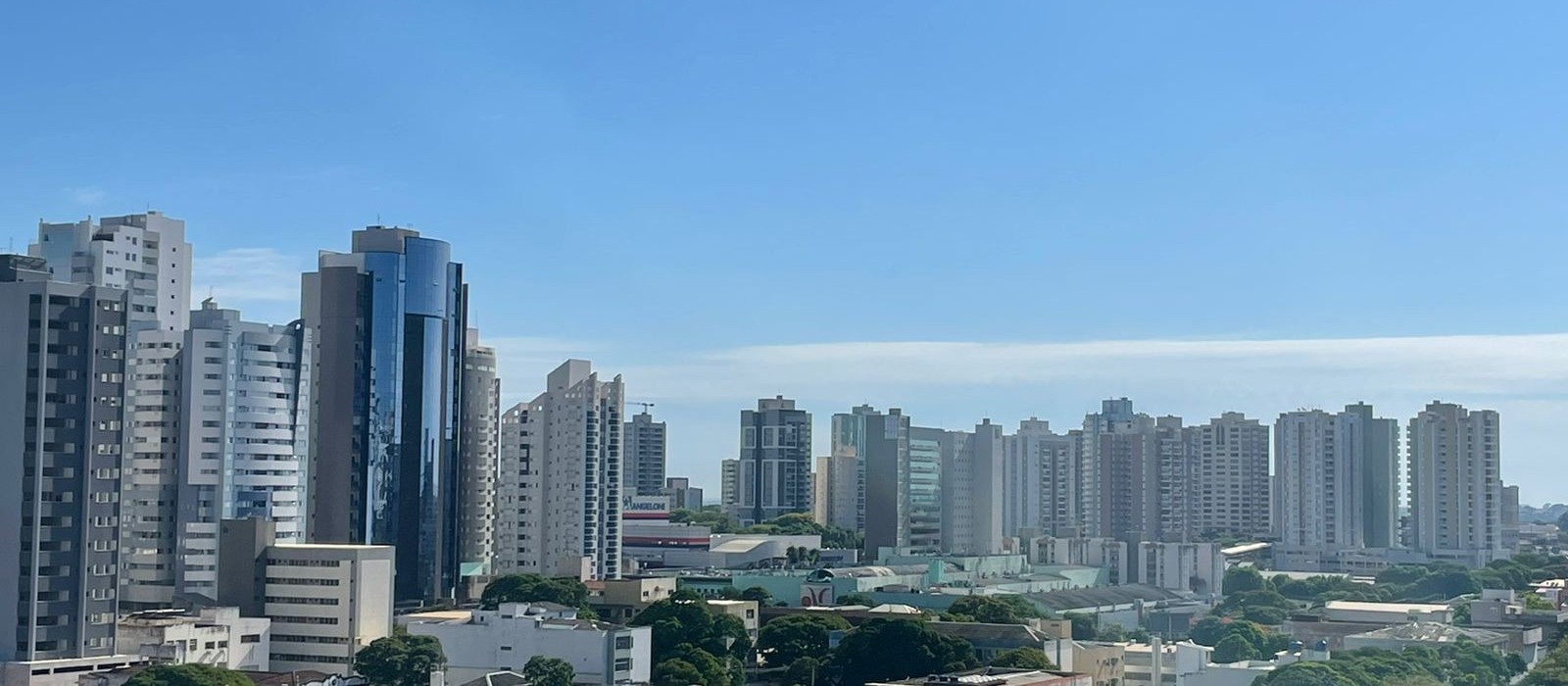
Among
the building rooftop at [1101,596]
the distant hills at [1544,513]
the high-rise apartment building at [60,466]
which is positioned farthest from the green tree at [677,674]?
the distant hills at [1544,513]

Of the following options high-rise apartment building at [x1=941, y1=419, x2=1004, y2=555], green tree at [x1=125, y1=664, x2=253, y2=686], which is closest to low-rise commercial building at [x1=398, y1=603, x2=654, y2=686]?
green tree at [x1=125, y1=664, x2=253, y2=686]

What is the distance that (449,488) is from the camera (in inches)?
874

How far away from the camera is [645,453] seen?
Answer: 1658 inches

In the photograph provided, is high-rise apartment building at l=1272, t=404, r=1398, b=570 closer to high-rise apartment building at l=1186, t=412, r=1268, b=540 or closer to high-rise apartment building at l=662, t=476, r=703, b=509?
high-rise apartment building at l=1186, t=412, r=1268, b=540

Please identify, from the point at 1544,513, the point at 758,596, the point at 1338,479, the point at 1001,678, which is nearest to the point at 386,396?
the point at 758,596

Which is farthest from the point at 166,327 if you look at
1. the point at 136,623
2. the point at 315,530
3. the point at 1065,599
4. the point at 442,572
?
the point at 1065,599

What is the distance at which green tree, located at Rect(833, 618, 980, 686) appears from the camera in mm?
15062

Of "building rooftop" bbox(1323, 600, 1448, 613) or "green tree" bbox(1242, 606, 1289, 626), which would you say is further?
"green tree" bbox(1242, 606, 1289, 626)

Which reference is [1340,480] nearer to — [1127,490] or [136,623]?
[1127,490]

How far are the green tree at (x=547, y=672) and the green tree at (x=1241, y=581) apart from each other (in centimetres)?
1469

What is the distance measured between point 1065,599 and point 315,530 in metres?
8.64

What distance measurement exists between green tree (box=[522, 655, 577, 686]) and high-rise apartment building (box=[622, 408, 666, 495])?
27.0 metres

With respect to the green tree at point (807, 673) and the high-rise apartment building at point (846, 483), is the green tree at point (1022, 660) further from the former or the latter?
the high-rise apartment building at point (846, 483)

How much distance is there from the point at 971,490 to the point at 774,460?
6.01 m
